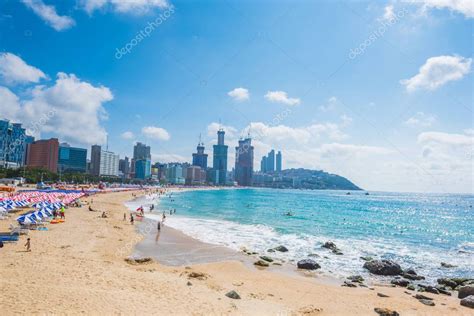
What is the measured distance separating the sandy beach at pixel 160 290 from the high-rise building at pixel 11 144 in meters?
186

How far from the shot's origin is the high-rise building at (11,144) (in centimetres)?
17362

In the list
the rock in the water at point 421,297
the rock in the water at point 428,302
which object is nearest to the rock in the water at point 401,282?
the rock in the water at point 421,297

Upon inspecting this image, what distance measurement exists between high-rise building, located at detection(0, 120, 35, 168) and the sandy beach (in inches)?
7342

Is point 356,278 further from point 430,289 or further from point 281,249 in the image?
point 281,249

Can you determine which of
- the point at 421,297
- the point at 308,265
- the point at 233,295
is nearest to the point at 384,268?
the point at 421,297

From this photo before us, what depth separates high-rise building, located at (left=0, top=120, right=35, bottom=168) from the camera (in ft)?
570

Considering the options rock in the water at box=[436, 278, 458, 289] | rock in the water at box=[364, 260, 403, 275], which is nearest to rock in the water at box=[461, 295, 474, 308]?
rock in the water at box=[436, 278, 458, 289]

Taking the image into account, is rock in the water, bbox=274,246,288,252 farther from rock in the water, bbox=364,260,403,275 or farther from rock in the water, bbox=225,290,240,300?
rock in the water, bbox=225,290,240,300

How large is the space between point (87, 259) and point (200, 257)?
767 centimetres

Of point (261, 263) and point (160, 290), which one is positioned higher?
point (160, 290)

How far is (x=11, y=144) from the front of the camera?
181m

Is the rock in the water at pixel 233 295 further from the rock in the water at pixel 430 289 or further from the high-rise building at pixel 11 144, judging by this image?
the high-rise building at pixel 11 144

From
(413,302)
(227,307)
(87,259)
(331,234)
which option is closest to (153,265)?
(87,259)

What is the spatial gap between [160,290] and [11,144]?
691ft
